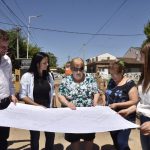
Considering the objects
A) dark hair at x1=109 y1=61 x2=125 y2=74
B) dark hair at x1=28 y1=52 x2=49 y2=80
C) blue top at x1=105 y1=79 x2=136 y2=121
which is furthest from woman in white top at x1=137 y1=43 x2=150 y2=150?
dark hair at x1=28 y1=52 x2=49 y2=80

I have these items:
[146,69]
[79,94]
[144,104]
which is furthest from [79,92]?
[146,69]

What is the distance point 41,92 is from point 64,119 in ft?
4.11

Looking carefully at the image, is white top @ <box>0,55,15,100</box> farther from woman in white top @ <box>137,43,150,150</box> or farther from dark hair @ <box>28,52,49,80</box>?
woman in white top @ <box>137,43,150,150</box>

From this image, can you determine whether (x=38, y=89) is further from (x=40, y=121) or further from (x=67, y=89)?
(x=40, y=121)

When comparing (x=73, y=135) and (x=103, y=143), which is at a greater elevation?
(x=73, y=135)

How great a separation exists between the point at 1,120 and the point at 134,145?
3.40 metres

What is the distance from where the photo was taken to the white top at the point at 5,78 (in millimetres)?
4934

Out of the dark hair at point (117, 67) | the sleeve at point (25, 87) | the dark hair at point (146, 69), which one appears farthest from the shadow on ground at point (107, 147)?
the dark hair at point (146, 69)

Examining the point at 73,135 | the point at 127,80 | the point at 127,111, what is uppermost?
the point at 127,80

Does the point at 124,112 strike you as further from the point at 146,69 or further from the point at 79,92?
the point at 146,69

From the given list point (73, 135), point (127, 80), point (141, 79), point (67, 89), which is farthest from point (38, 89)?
point (141, 79)

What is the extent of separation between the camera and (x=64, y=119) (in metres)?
4.52

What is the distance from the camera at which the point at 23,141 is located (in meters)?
7.57

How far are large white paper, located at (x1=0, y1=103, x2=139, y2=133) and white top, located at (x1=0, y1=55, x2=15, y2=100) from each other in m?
0.20
